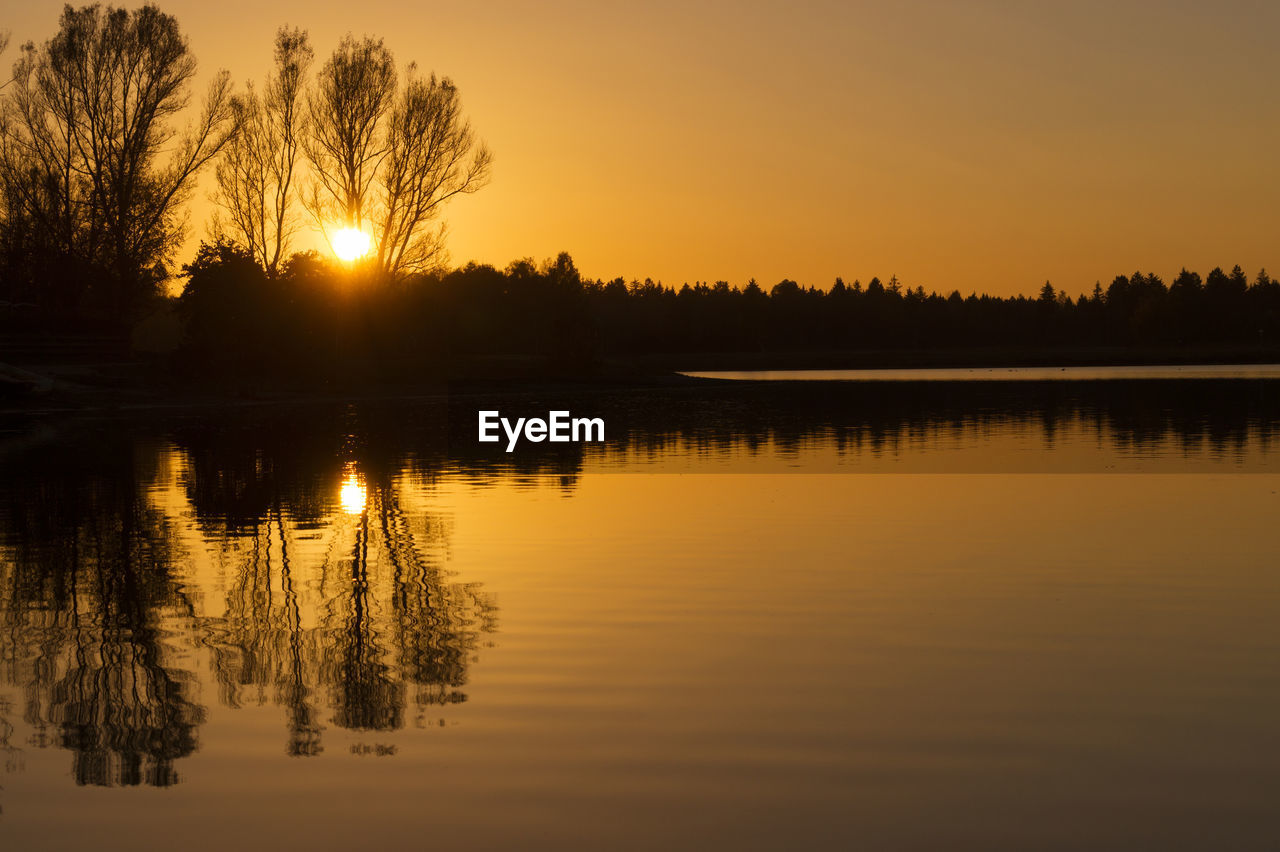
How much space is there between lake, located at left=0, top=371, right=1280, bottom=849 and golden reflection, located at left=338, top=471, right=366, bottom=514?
29 centimetres

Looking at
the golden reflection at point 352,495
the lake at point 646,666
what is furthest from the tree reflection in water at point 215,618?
the golden reflection at point 352,495

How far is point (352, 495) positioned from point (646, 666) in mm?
14063

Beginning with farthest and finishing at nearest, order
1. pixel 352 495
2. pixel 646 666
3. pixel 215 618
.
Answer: pixel 352 495
pixel 215 618
pixel 646 666

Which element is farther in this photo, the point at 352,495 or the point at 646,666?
the point at 352,495

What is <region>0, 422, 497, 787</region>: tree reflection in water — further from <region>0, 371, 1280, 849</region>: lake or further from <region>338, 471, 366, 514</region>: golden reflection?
<region>338, 471, 366, 514</region>: golden reflection

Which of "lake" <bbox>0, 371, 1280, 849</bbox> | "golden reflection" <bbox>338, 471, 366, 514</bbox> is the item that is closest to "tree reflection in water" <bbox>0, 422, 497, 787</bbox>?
"lake" <bbox>0, 371, 1280, 849</bbox>

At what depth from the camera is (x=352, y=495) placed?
23.0 metres

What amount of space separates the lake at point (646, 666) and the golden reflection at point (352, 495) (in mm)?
285

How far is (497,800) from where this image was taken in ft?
23.0

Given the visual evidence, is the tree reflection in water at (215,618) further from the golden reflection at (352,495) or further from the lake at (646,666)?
the golden reflection at (352,495)

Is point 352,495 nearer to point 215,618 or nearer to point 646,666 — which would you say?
point 215,618

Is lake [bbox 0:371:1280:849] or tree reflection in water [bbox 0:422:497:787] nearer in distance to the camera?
lake [bbox 0:371:1280:849]

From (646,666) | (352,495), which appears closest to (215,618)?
(646,666)

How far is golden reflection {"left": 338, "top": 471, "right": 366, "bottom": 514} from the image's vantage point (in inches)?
827
